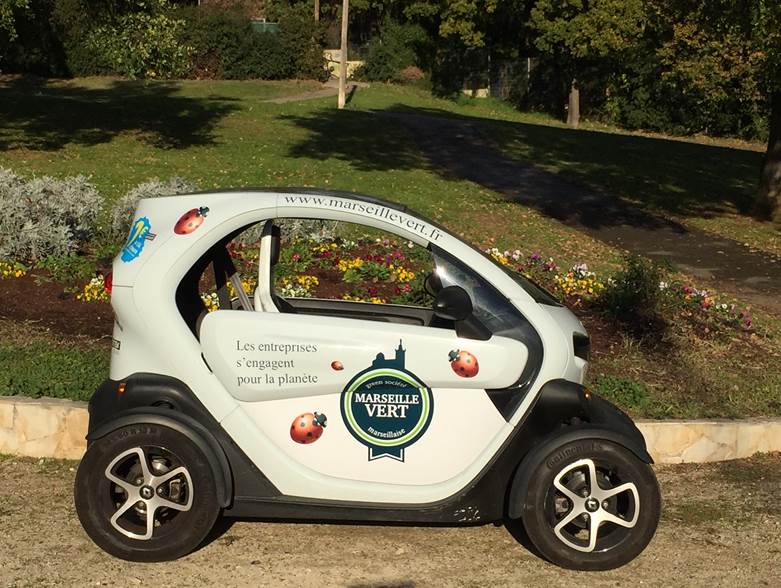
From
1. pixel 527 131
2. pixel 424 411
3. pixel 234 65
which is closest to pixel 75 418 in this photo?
pixel 424 411

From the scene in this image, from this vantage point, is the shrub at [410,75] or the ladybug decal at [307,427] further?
the shrub at [410,75]

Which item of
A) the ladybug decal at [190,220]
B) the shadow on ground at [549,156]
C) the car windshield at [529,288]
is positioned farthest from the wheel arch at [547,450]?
the shadow on ground at [549,156]

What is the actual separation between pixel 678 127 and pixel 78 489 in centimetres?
3430

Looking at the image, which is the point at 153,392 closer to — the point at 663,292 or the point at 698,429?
the point at 698,429

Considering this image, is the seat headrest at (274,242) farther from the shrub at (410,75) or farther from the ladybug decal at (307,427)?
the shrub at (410,75)

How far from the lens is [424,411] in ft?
16.3

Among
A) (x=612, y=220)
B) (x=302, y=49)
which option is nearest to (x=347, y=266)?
(x=612, y=220)

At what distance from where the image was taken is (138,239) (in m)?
5.11

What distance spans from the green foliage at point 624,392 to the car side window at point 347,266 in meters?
1.75

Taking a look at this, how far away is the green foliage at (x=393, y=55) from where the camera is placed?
46.1 metres

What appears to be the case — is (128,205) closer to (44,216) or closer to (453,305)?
(44,216)

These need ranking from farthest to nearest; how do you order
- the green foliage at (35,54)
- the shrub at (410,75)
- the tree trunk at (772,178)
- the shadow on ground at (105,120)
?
the shrub at (410,75) → the green foliage at (35,54) → the shadow on ground at (105,120) → the tree trunk at (772,178)

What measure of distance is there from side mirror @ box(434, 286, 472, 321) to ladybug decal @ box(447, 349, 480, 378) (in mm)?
164

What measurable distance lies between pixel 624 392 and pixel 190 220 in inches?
136
